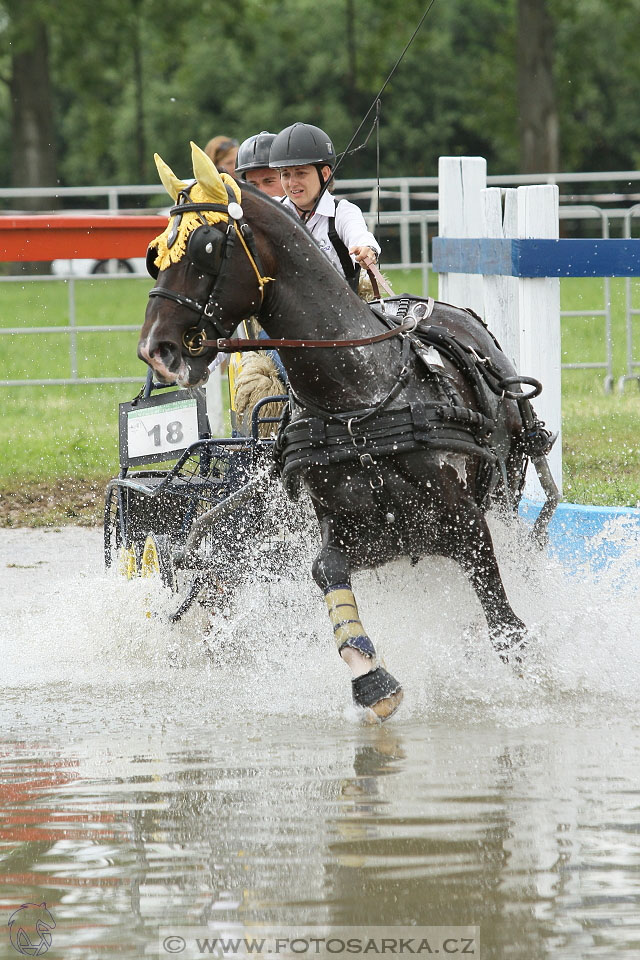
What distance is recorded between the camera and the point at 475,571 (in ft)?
16.4

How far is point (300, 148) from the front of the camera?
216 inches

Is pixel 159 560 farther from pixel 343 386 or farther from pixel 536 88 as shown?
pixel 536 88

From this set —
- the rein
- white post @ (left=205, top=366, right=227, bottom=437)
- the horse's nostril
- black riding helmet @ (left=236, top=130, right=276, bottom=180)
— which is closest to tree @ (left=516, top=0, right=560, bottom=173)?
white post @ (left=205, top=366, right=227, bottom=437)

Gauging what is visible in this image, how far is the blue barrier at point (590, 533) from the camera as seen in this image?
244 inches

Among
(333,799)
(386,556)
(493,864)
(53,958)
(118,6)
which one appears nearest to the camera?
(53,958)

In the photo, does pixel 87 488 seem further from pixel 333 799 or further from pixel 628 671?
pixel 333 799

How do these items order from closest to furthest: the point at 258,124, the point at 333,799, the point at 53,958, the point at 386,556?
1. the point at 53,958
2. the point at 333,799
3. the point at 386,556
4. the point at 258,124

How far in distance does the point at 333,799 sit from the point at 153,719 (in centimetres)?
116

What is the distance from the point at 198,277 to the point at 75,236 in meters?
4.67

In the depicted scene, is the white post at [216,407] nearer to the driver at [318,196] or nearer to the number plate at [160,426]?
the number plate at [160,426]

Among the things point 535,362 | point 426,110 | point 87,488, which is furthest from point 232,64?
point 535,362

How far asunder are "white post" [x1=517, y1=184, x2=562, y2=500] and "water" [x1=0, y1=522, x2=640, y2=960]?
81 centimetres

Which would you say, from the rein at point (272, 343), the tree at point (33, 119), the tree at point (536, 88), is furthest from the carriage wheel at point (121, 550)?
the tree at point (33, 119)

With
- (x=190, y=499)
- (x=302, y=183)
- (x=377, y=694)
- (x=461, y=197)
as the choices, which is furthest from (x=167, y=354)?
(x=461, y=197)
